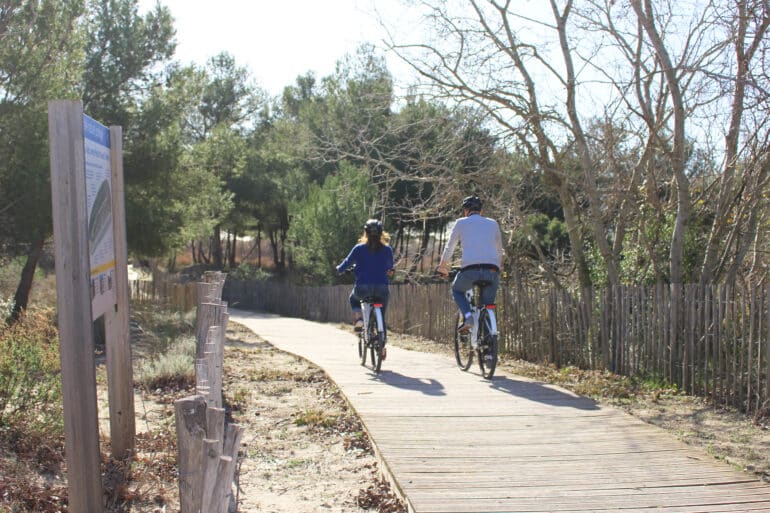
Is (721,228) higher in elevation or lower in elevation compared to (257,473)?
higher

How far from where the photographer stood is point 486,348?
27.4 feet

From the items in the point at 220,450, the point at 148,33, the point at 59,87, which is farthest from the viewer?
the point at 148,33

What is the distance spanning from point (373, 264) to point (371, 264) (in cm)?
2

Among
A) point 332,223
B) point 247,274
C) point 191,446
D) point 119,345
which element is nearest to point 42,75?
point 119,345

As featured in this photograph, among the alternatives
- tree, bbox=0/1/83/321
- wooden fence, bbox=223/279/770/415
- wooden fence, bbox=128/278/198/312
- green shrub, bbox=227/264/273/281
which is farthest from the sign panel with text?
green shrub, bbox=227/264/273/281

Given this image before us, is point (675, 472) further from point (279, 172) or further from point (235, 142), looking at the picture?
point (279, 172)

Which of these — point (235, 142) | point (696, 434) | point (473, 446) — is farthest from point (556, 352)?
point (235, 142)

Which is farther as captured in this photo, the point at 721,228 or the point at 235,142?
the point at 235,142

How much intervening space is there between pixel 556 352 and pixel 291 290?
22214mm

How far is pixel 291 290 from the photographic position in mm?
31719

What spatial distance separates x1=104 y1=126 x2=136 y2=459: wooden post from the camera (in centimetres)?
507

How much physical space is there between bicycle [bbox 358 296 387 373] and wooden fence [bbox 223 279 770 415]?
8.23ft

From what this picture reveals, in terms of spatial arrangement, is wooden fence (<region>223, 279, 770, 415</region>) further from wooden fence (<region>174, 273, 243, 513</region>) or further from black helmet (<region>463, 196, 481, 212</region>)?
wooden fence (<region>174, 273, 243, 513</region>)

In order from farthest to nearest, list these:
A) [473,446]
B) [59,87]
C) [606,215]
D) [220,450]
Result: [59,87] < [606,215] < [473,446] < [220,450]
